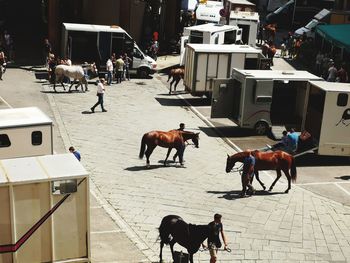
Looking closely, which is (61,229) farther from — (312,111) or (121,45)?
(121,45)

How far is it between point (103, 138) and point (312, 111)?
8.29 m

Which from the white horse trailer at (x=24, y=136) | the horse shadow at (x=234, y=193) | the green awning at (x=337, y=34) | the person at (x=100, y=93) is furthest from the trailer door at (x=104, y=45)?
the horse shadow at (x=234, y=193)

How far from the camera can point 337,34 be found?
3756 centimetres

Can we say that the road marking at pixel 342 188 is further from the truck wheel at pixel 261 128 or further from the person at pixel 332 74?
the person at pixel 332 74

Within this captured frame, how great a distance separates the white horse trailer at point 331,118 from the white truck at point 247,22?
19.1m

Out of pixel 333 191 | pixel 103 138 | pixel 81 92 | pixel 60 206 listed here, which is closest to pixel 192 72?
pixel 81 92

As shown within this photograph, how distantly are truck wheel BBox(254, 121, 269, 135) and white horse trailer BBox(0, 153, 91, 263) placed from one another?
45.5 feet

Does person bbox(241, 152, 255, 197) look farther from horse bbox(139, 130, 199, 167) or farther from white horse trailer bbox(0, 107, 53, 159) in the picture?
white horse trailer bbox(0, 107, 53, 159)

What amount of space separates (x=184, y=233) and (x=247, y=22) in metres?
30.7

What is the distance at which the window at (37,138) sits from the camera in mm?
17709

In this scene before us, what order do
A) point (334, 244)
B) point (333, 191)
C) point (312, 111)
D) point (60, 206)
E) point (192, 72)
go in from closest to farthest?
point (60, 206) < point (334, 244) < point (333, 191) < point (312, 111) < point (192, 72)

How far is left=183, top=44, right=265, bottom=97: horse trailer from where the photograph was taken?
30641 millimetres

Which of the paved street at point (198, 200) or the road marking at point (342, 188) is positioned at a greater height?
the paved street at point (198, 200)

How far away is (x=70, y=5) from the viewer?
4253 cm
